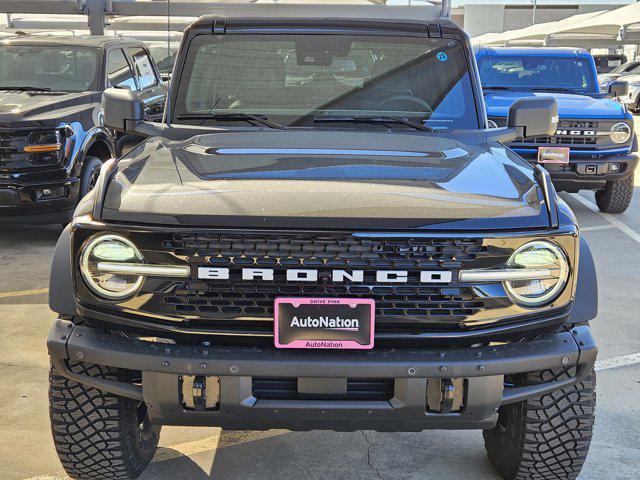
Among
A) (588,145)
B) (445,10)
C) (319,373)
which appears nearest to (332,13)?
(445,10)

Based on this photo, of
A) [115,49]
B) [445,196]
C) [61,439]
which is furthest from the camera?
[115,49]

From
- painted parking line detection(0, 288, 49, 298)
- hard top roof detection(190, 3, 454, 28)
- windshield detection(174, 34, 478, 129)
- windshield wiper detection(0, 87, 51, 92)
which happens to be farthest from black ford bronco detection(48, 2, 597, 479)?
windshield wiper detection(0, 87, 51, 92)

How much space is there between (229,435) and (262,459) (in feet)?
0.91

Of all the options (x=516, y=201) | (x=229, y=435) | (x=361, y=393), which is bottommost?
(x=229, y=435)

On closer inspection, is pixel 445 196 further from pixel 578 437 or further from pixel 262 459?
pixel 262 459

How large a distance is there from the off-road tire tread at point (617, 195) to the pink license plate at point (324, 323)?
680 cm

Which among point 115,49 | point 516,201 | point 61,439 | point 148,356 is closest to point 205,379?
point 148,356

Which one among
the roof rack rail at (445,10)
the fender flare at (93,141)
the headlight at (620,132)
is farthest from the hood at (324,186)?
the headlight at (620,132)

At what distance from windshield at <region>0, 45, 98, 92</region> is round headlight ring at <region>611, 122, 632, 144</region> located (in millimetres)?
5042

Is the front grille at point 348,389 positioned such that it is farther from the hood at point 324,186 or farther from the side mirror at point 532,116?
the side mirror at point 532,116

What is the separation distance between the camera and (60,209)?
698 centimetres

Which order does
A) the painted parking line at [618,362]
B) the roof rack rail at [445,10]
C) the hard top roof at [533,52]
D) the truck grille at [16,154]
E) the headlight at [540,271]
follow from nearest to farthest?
1. the headlight at [540,271]
2. the painted parking line at [618,362]
3. the roof rack rail at [445,10]
4. the truck grille at [16,154]
5. the hard top roof at [533,52]

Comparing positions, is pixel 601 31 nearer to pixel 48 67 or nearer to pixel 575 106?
pixel 575 106

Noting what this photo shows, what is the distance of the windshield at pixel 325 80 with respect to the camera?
12.9ft
